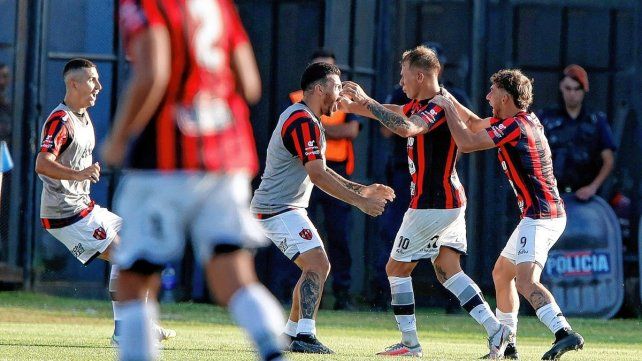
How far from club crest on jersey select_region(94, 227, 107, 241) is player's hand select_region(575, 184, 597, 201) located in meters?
5.75

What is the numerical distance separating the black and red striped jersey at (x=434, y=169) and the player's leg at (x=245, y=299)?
4.34m

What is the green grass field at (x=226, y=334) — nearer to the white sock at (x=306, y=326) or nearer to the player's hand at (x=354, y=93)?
the white sock at (x=306, y=326)

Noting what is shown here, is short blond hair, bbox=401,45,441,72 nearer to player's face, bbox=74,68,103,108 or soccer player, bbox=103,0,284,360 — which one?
player's face, bbox=74,68,103,108

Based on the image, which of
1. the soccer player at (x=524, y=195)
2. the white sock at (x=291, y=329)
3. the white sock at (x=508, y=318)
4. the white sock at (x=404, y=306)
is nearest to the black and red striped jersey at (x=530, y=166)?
the soccer player at (x=524, y=195)

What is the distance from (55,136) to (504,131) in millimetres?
3155

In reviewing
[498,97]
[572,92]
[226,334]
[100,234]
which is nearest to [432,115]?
[498,97]

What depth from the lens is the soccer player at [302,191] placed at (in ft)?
30.1

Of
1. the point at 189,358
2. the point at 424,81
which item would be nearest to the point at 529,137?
the point at 424,81

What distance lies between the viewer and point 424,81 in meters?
9.56

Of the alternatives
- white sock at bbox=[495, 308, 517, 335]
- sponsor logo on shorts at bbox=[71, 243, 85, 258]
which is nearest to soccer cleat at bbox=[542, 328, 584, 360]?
white sock at bbox=[495, 308, 517, 335]

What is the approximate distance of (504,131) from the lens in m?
9.21

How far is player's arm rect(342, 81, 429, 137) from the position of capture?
9000 millimetres

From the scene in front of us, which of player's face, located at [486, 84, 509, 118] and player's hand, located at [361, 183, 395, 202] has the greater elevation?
player's face, located at [486, 84, 509, 118]

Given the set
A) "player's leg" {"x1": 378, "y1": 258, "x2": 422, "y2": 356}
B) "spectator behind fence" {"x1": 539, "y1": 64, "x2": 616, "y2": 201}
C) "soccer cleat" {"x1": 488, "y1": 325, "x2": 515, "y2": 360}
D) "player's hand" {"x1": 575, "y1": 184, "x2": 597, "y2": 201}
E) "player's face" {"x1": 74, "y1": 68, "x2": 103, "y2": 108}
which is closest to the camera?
"soccer cleat" {"x1": 488, "y1": 325, "x2": 515, "y2": 360}
